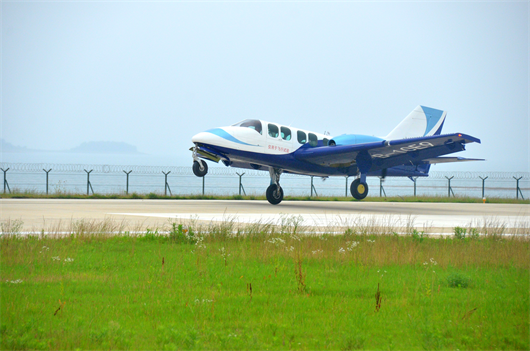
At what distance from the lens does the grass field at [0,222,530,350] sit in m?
5.01

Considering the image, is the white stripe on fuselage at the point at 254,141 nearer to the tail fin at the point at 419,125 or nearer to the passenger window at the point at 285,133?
the passenger window at the point at 285,133

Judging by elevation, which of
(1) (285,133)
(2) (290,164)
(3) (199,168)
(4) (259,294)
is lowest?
(4) (259,294)

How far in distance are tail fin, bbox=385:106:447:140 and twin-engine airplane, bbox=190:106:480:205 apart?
62mm

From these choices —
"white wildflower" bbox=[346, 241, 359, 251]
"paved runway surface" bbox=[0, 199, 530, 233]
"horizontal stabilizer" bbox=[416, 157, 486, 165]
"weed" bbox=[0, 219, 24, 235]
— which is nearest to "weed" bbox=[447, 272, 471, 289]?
"white wildflower" bbox=[346, 241, 359, 251]

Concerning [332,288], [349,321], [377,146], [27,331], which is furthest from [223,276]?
[377,146]

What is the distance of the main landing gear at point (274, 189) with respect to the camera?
87.7 ft

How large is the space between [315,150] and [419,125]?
26.6ft

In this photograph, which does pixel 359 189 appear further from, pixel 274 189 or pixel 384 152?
pixel 274 189

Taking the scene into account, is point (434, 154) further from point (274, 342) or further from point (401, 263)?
point (274, 342)

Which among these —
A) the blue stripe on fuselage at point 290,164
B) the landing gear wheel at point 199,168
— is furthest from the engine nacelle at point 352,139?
the landing gear wheel at point 199,168

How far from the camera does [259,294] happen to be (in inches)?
269

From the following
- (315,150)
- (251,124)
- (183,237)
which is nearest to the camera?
(183,237)

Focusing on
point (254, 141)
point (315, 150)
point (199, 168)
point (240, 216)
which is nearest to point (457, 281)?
point (240, 216)

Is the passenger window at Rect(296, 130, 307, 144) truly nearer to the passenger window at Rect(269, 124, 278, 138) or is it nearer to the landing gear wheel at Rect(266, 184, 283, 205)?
the passenger window at Rect(269, 124, 278, 138)
